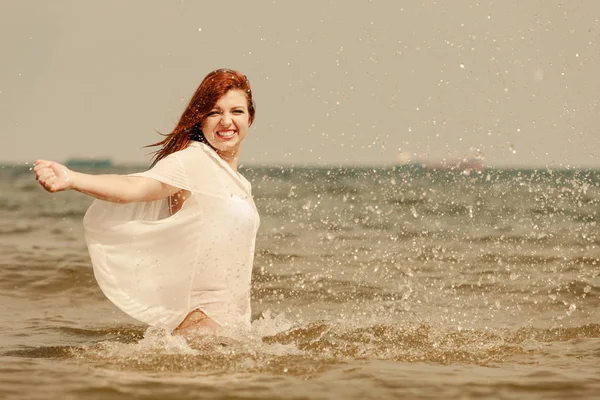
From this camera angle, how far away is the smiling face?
5805mm

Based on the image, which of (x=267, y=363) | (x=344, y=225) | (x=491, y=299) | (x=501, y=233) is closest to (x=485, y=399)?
(x=267, y=363)

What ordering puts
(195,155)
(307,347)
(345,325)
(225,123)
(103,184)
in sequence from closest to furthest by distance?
(103,184)
(195,155)
(225,123)
(307,347)
(345,325)

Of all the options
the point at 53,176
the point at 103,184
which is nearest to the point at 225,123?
the point at 103,184

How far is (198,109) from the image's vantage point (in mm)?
5812

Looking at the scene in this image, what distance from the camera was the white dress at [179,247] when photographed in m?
5.64

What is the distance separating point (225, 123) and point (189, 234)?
716mm

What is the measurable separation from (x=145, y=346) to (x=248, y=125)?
154 cm

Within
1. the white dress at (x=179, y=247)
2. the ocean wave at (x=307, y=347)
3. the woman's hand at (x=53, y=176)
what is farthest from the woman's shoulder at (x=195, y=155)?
the ocean wave at (x=307, y=347)

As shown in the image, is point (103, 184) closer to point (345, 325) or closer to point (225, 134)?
point (225, 134)

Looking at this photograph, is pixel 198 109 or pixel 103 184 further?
pixel 198 109

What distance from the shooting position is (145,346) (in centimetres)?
598

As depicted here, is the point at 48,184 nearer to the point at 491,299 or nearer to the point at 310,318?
the point at 310,318

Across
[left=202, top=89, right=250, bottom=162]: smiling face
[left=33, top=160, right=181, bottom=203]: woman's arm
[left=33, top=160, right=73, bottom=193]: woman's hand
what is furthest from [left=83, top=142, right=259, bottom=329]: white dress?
[left=33, top=160, right=73, bottom=193]: woman's hand

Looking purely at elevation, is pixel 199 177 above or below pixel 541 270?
above
